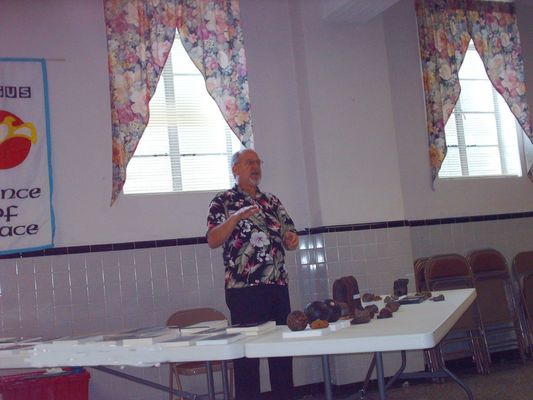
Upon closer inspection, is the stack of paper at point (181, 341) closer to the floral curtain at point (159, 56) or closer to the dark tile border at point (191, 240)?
the dark tile border at point (191, 240)

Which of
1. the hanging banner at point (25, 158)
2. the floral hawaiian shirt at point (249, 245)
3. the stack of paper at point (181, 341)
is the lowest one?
the stack of paper at point (181, 341)

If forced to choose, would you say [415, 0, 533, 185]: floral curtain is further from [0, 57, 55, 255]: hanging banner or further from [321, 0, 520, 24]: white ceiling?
[0, 57, 55, 255]: hanging banner

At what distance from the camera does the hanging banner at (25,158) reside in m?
4.69

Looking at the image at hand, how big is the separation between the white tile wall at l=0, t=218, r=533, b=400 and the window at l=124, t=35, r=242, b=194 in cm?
54

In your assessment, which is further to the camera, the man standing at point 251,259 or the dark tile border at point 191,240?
the dark tile border at point 191,240

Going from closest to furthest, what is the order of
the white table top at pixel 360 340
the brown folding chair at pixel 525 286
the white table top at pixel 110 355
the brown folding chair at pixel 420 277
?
the white table top at pixel 360 340, the white table top at pixel 110 355, the brown folding chair at pixel 420 277, the brown folding chair at pixel 525 286

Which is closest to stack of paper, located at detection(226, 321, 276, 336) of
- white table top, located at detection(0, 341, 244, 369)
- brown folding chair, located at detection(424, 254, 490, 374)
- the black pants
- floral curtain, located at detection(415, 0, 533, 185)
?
white table top, located at detection(0, 341, 244, 369)

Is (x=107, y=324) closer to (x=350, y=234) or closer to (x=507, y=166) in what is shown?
(x=350, y=234)

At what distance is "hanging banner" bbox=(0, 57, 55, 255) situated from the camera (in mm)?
4691

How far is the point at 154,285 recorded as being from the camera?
4.96 meters

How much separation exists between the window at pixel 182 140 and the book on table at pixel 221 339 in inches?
108

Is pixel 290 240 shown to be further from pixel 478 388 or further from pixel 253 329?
pixel 478 388

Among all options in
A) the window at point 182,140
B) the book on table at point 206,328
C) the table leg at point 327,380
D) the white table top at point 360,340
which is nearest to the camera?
the white table top at point 360,340

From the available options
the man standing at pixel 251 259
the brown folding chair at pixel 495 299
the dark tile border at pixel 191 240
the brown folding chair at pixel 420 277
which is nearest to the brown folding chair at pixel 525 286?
the brown folding chair at pixel 495 299
